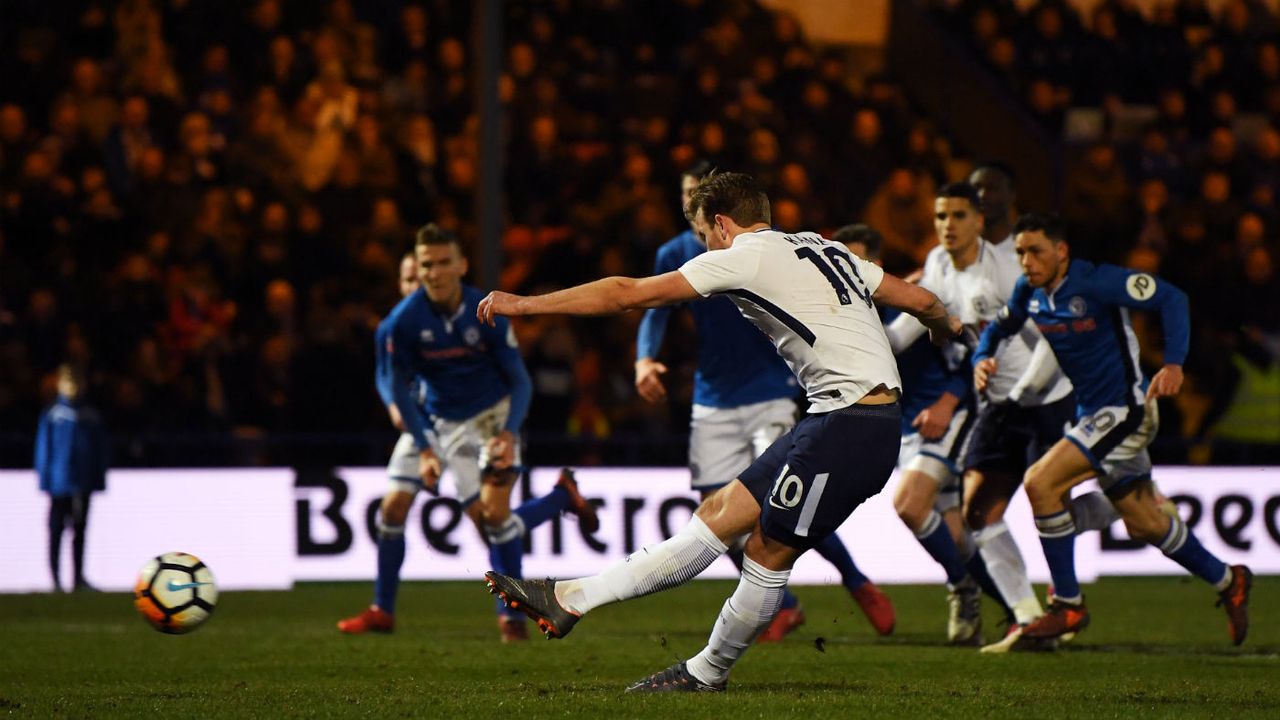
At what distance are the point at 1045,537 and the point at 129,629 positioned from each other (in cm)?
516

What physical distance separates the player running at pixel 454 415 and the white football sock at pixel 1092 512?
8.52 feet

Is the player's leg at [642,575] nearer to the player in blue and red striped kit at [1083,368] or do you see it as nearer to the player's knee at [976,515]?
the player in blue and red striped kit at [1083,368]

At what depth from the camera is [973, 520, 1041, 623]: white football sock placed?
868 centimetres

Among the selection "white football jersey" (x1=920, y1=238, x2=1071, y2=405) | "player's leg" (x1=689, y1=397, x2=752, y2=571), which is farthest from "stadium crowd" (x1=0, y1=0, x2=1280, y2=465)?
"white football jersey" (x1=920, y1=238, x2=1071, y2=405)

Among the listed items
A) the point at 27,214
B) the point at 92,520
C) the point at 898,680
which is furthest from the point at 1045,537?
the point at 27,214

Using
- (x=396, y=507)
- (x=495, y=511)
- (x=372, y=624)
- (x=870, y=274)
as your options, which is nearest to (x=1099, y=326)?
(x=870, y=274)

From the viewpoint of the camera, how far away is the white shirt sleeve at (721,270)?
19.5 feet

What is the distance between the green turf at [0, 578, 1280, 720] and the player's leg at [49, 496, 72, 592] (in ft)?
3.26

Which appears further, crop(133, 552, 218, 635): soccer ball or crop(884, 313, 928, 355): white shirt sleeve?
crop(884, 313, 928, 355): white shirt sleeve

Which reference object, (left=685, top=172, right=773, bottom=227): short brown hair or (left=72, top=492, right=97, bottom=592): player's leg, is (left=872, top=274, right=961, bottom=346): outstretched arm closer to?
(left=685, top=172, right=773, bottom=227): short brown hair

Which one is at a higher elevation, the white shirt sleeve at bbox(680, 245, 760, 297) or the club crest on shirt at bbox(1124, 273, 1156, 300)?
the white shirt sleeve at bbox(680, 245, 760, 297)

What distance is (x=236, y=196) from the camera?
14352mm

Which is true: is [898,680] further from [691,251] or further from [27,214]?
[27,214]

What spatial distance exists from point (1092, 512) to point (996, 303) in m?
1.32
